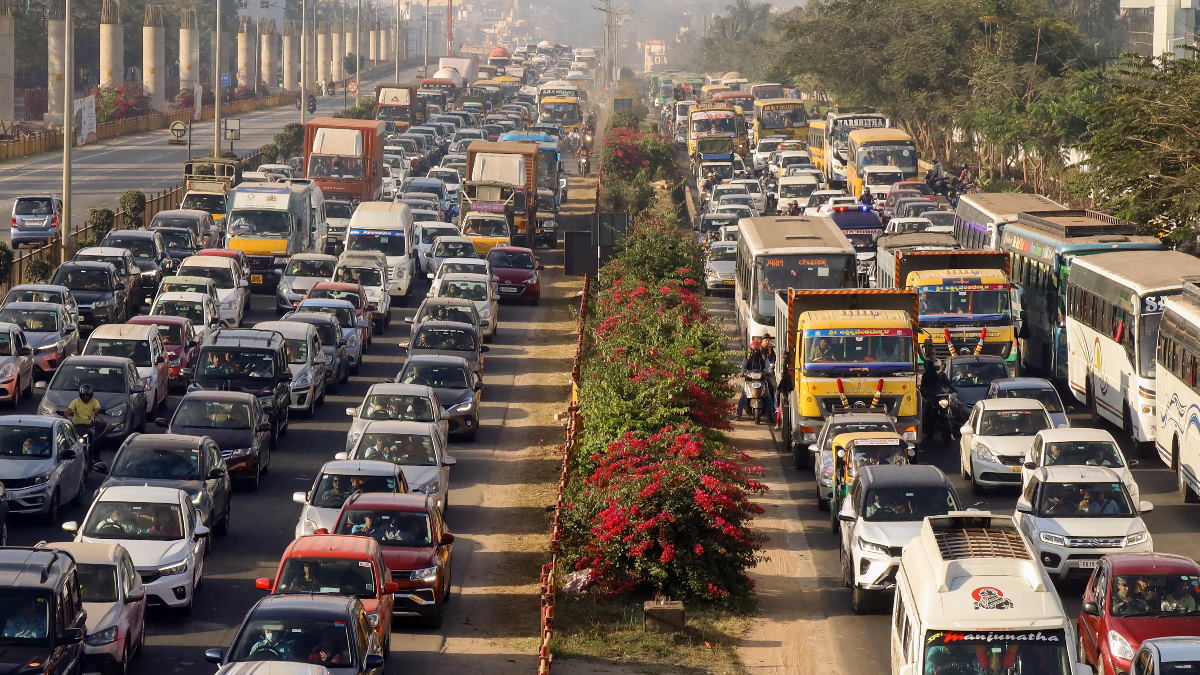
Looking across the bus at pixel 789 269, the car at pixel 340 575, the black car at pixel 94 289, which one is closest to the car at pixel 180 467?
the car at pixel 340 575

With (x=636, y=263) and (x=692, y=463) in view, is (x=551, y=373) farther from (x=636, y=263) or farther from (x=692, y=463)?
(x=692, y=463)

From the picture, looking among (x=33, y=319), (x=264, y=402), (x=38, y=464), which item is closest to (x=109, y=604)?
(x=38, y=464)

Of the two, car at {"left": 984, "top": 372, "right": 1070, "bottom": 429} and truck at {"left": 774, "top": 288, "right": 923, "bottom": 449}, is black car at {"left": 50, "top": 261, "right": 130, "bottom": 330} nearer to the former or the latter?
truck at {"left": 774, "top": 288, "right": 923, "bottom": 449}

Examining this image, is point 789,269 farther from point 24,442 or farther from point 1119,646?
point 1119,646

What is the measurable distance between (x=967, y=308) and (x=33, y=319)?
696 inches

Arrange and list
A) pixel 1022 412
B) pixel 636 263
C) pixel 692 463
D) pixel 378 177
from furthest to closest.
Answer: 1. pixel 378 177
2. pixel 636 263
3. pixel 1022 412
4. pixel 692 463

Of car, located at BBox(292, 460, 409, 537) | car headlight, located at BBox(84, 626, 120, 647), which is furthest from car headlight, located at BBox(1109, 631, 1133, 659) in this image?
car headlight, located at BBox(84, 626, 120, 647)

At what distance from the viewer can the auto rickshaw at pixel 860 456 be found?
26141mm

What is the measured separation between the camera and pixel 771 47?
154500 millimetres

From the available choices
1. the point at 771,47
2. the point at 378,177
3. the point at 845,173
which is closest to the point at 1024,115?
the point at 845,173

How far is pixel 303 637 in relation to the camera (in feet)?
56.8

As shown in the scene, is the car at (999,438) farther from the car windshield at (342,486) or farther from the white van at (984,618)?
the white van at (984,618)

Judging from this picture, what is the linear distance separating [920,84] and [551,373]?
5527cm

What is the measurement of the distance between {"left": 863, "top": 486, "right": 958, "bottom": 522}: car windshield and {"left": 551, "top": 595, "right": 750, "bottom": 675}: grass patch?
77.5 inches
